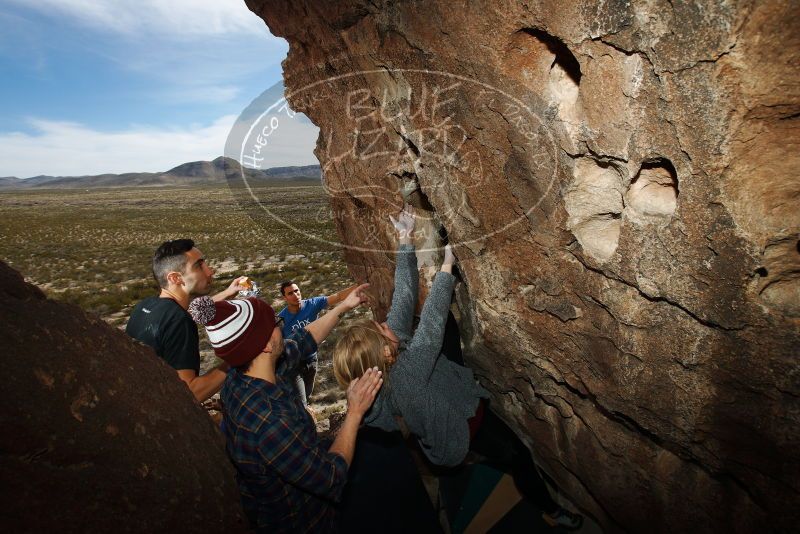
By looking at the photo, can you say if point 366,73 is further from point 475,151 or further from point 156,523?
point 156,523

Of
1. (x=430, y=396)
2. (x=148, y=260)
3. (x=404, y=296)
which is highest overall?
(x=404, y=296)

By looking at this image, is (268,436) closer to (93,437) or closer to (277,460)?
(277,460)

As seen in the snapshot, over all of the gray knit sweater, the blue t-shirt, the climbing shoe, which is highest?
the gray knit sweater

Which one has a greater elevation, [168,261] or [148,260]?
[168,261]

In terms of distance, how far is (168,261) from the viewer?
3637mm

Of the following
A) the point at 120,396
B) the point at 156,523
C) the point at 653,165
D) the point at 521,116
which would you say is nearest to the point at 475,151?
→ the point at 521,116

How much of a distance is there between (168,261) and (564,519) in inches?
157

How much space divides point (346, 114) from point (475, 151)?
2.13 m

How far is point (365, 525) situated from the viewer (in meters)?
2.79

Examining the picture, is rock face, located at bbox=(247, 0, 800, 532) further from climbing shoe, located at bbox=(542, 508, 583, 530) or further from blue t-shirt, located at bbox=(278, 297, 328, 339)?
blue t-shirt, located at bbox=(278, 297, 328, 339)

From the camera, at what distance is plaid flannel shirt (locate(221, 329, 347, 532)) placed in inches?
85.0

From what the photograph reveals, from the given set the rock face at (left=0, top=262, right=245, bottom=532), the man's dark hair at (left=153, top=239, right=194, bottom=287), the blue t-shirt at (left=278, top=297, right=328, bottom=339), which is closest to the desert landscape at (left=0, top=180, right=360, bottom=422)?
the blue t-shirt at (left=278, top=297, right=328, bottom=339)

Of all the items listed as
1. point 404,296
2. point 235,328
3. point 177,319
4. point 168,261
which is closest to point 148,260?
point 168,261

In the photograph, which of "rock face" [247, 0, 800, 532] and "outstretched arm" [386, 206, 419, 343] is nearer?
"rock face" [247, 0, 800, 532]
